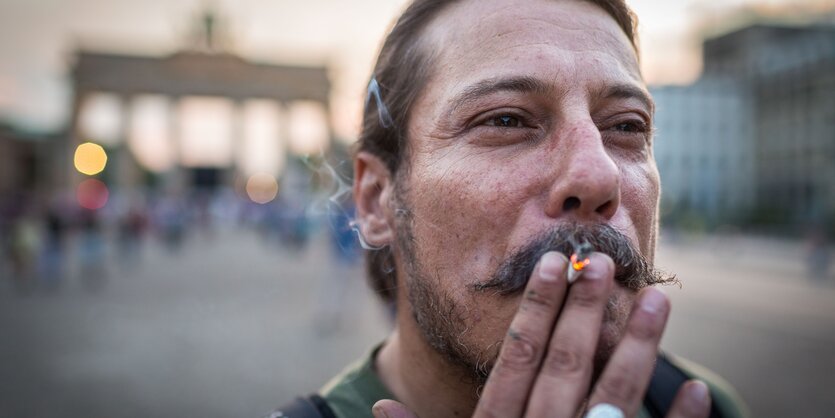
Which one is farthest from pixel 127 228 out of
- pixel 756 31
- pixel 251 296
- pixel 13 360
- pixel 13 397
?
pixel 756 31

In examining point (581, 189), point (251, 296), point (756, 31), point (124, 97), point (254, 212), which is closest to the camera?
point (581, 189)

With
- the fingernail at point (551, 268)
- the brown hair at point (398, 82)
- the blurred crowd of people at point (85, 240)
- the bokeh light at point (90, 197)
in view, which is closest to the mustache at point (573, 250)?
the fingernail at point (551, 268)

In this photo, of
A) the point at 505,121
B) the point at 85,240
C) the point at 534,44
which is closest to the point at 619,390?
the point at 505,121

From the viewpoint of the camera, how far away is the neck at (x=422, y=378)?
1689 mm

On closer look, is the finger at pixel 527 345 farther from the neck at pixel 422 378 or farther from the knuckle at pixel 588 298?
the neck at pixel 422 378

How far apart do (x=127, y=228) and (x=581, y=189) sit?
2100 centimetres

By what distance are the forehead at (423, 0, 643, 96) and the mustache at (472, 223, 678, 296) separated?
0.41 m

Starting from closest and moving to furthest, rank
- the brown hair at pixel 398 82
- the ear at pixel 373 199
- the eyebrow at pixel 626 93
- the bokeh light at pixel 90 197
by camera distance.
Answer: the eyebrow at pixel 626 93 < the brown hair at pixel 398 82 < the ear at pixel 373 199 < the bokeh light at pixel 90 197

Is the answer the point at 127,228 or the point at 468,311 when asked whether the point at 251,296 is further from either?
the point at 468,311

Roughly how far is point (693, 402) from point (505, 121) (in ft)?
2.60

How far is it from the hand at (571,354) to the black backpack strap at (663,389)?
82cm

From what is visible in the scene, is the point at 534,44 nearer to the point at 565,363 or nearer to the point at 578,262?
the point at 578,262

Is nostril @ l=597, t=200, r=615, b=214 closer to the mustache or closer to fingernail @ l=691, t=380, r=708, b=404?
the mustache

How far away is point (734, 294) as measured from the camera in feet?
46.7
